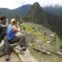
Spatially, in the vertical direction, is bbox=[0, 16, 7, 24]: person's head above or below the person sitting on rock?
above

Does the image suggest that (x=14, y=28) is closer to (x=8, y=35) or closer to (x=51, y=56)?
(x=8, y=35)

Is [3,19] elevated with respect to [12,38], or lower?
elevated

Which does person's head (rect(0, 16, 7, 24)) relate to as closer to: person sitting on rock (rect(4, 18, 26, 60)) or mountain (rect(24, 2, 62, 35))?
person sitting on rock (rect(4, 18, 26, 60))

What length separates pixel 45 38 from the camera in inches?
1793

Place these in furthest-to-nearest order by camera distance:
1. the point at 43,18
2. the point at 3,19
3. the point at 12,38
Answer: the point at 43,18 < the point at 3,19 < the point at 12,38

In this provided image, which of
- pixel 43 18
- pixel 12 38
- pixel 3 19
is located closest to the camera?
pixel 12 38

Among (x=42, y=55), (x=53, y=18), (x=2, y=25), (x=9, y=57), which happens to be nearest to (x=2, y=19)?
(x=2, y=25)

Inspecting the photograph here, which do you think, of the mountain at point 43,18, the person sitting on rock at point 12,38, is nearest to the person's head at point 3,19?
the person sitting on rock at point 12,38

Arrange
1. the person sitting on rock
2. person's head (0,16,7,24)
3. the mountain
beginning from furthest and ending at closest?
1. the mountain
2. person's head (0,16,7,24)
3. the person sitting on rock

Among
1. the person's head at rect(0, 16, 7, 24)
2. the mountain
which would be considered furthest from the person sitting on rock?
the mountain

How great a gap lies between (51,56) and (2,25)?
9.31 m

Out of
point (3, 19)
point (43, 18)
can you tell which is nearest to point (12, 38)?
point (3, 19)

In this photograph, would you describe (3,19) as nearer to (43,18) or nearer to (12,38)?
(12,38)

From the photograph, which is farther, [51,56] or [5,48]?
[51,56]
